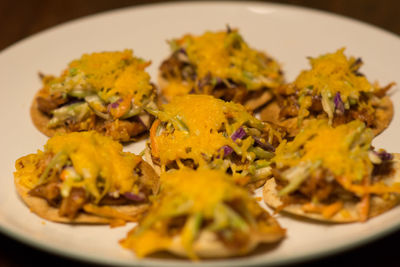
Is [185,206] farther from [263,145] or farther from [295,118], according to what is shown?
[295,118]

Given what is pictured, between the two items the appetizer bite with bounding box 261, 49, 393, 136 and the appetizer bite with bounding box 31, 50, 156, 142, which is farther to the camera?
the appetizer bite with bounding box 31, 50, 156, 142

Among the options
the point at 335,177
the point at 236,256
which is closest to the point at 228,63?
the point at 335,177

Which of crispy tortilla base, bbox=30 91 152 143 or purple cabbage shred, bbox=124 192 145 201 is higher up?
crispy tortilla base, bbox=30 91 152 143

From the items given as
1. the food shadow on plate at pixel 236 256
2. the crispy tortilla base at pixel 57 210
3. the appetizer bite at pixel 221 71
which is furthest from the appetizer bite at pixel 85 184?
the appetizer bite at pixel 221 71

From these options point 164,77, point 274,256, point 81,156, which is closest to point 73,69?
point 164,77

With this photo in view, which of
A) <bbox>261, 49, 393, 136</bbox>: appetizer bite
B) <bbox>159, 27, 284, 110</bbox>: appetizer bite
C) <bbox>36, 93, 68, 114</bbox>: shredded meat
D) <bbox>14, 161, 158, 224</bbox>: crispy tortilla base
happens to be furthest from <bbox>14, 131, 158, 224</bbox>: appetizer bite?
<bbox>261, 49, 393, 136</bbox>: appetizer bite

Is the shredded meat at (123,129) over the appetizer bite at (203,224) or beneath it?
over

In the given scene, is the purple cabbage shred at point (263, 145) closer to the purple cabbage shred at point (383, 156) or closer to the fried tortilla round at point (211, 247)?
the purple cabbage shred at point (383, 156)

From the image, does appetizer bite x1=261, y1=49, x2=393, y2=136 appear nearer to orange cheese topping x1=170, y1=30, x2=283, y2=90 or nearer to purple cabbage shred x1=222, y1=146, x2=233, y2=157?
orange cheese topping x1=170, y1=30, x2=283, y2=90
